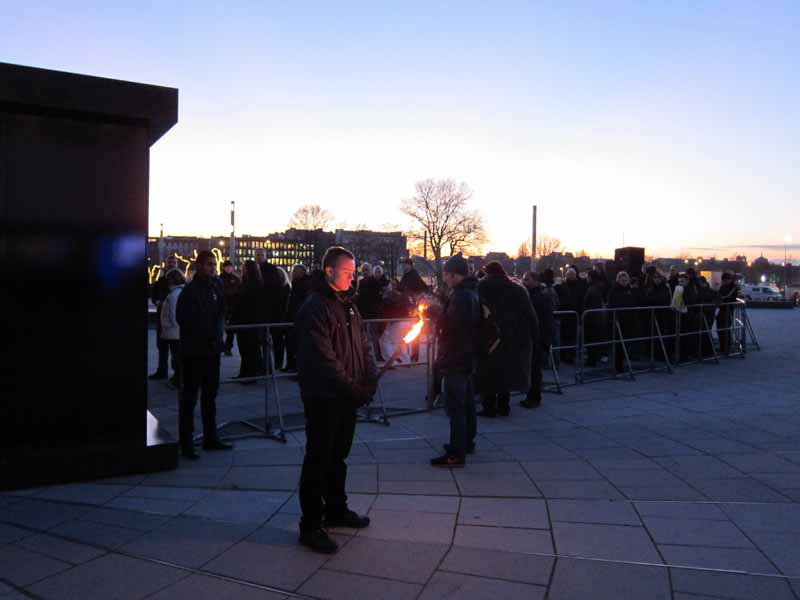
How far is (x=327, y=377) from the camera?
3781 millimetres

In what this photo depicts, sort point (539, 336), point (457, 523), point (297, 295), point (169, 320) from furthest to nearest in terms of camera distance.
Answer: point (297, 295) < point (169, 320) < point (539, 336) < point (457, 523)

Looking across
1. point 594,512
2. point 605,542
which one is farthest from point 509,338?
point 605,542

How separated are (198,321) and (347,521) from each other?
8.57 ft

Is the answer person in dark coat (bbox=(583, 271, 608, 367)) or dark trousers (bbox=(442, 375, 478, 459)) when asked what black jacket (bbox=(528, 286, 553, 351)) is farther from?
dark trousers (bbox=(442, 375, 478, 459))

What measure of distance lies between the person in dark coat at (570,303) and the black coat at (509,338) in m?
5.37

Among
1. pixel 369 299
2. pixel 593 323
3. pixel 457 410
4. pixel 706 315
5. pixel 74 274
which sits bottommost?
pixel 457 410

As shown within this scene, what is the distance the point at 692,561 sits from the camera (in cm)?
373

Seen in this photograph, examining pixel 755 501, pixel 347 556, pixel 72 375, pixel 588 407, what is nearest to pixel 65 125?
pixel 72 375

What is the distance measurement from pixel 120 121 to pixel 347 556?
3.80 metres

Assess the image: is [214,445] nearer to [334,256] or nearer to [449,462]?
[449,462]

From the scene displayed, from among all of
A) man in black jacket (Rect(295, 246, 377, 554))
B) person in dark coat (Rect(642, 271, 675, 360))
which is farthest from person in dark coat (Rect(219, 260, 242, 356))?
person in dark coat (Rect(642, 271, 675, 360))

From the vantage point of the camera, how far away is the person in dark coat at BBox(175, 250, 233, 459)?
595 centimetres

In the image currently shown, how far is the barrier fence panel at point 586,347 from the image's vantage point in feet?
25.1

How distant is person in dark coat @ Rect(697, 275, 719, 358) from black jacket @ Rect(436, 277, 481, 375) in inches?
326
